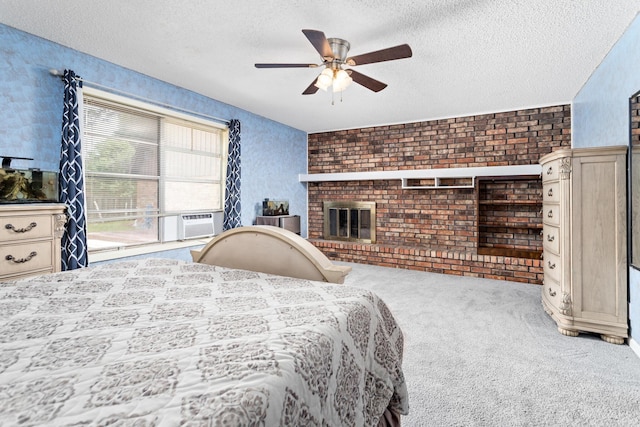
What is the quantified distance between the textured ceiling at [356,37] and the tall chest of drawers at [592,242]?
95cm

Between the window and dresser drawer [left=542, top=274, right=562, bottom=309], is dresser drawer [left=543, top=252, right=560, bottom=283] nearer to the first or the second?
dresser drawer [left=542, top=274, right=562, bottom=309]

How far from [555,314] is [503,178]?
2.26 metres

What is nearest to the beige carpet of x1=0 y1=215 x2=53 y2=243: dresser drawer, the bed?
the bed

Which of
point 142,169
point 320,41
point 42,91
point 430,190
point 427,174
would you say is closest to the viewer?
point 320,41

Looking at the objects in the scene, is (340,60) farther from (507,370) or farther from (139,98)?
(507,370)

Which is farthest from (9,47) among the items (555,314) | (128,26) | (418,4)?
(555,314)

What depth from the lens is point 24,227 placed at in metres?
2.15

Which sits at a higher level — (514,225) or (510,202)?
(510,202)

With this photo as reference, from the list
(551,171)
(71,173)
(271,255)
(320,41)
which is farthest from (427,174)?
(71,173)

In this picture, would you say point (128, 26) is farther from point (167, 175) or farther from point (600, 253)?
point (600, 253)

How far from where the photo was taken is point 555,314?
273 cm

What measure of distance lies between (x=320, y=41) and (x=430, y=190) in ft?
11.4

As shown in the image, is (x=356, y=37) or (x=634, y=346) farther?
(x=356, y=37)

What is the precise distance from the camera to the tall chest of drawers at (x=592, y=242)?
95.0 inches
